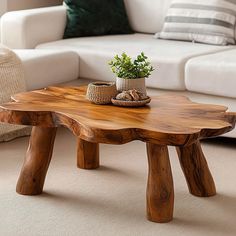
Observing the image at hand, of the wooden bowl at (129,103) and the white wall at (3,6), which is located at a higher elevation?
the wooden bowl at (129,103)

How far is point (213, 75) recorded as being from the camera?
3.59 metres

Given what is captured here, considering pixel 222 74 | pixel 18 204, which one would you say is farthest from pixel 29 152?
pixel 222 74

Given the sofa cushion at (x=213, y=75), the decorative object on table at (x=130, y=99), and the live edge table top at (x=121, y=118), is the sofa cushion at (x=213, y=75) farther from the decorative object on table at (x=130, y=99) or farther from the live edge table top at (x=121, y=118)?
the decorative object on table at (x=130, y=99)

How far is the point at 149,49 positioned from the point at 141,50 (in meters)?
0.05

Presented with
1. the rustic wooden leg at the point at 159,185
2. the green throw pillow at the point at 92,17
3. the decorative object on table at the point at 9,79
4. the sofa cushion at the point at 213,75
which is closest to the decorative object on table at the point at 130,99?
the rustic wooden leg at the point at 159,185

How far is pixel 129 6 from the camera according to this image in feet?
15.4

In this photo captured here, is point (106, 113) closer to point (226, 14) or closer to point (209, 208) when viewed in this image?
point (209, 208)

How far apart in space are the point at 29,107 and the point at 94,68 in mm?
1257

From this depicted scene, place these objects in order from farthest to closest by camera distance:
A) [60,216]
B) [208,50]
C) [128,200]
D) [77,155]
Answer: [208,50] → [77,155] → [128,200] → [60,216]

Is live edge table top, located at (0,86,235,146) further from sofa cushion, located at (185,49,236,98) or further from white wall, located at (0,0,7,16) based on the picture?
white wall, located at (0,0,7,16)

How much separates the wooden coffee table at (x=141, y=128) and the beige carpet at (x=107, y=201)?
0.08 metres

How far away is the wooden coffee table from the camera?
254cm

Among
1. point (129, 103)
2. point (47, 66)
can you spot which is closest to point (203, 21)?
point (47, 66)

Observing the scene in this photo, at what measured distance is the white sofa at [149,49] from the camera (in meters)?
3.62
